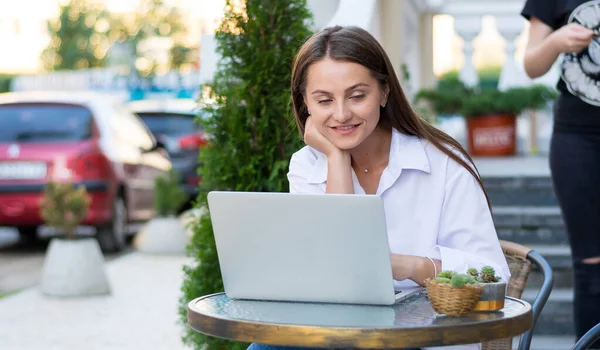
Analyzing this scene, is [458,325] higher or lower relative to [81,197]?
higher

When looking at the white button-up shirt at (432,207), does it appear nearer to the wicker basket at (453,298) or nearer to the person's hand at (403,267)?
the person's hand at (403,267)

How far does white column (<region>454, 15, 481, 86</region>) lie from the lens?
10.0 meters

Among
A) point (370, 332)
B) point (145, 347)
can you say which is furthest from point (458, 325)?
point (145, 347)

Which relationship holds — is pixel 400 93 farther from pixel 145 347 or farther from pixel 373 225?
pixel 145 347

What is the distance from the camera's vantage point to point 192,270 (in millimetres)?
4223

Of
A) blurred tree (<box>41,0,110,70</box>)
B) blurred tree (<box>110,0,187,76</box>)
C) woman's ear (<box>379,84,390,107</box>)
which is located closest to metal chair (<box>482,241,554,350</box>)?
woman's ear (<box>379,84,390,107</box>)

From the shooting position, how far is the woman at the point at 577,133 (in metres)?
3.48

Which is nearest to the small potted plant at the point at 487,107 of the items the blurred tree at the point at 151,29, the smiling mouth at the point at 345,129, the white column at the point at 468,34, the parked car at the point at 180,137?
the white column at the point at 468,34

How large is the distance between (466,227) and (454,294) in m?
0.50

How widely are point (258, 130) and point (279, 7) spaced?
1.62 feet

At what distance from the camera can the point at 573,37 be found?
3412 millimetres

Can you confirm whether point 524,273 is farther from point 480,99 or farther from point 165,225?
point 165,225

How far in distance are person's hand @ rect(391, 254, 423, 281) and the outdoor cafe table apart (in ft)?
0.39

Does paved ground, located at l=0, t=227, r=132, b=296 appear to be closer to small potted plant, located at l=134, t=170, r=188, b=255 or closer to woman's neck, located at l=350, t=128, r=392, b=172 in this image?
small potted plant, located at l=134, t=170, r=188, b=255
